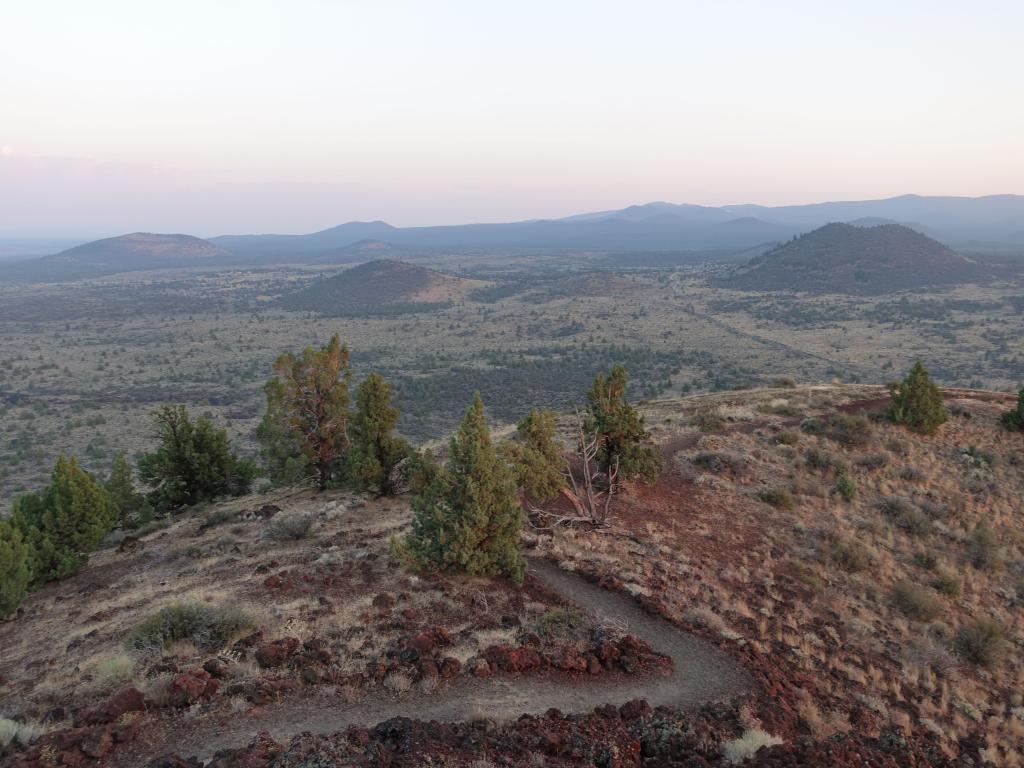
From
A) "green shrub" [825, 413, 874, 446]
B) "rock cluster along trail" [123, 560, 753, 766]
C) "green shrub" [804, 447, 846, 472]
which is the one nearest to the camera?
"rock cluster along trail" [123, 560, 753, 766]

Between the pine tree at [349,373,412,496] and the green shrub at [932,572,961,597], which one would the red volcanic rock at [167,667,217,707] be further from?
the green shrub at [932,572,961,597]

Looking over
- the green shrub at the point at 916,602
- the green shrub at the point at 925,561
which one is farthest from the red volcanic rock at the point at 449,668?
the green shrub at the point at 925,561

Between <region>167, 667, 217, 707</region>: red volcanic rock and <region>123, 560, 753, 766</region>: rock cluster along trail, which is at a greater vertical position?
<region>167, 667, 217, 707</region>: red volcanic rock

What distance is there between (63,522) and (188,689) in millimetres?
11286

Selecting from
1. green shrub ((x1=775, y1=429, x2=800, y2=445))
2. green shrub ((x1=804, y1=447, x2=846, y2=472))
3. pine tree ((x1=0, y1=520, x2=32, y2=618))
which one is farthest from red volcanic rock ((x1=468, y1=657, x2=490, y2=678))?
green shrub ((x1=775, y1=429, x2=800, y2=445))

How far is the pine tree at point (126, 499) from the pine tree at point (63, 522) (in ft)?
10.7

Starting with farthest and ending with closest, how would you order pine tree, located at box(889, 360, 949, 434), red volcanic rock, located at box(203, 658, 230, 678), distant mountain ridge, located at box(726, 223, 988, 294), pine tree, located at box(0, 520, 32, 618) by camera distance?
distant mountain ridge, located at box(726, 223, 988, 294) < pine tree, located at box(889, 360, 949, 434) < pine tree, located at box(0, 520, 32, 618) < red volcanic rock, located at box(203, 658, 230, 678)

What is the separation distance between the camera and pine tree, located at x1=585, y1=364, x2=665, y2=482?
17.8 meters

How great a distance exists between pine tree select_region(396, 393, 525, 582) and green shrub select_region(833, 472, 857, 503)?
11.7 m

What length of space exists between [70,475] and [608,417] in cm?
1521

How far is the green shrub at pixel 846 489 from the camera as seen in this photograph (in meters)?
18.6

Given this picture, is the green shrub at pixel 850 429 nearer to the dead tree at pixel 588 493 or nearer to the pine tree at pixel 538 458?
the dead tree at pixel 588 493

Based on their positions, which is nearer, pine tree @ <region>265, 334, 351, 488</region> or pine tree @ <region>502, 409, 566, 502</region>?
pine tree @ <region>502, 409, 566, 502</region>

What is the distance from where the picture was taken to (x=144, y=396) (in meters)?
52.6
